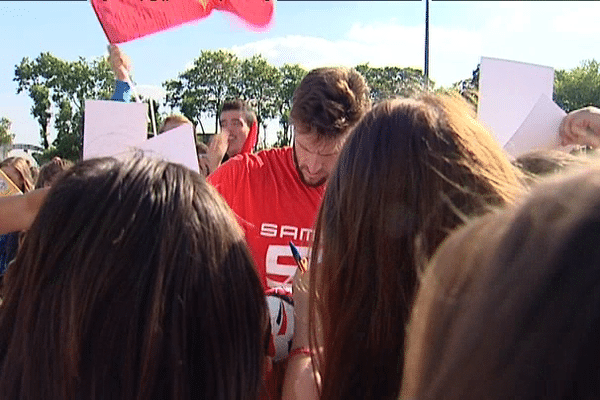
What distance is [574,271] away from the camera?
1.82 ft

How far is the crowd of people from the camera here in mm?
571

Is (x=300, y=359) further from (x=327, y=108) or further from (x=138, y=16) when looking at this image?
(x=138, y=16)

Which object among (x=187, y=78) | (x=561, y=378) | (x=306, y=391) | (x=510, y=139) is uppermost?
(x=187, y=78)

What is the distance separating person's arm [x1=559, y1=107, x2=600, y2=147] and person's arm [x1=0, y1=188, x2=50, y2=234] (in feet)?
5.81

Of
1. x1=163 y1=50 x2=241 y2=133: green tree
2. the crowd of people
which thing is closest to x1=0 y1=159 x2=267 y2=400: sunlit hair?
the crowd of people

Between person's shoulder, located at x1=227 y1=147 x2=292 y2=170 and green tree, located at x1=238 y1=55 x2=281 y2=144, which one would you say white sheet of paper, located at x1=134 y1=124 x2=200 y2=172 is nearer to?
person's shoulder, located at x1=227 y1=147 x2=292 y2=170

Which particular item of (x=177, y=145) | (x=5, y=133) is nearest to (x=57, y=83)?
(x=5, y=133)

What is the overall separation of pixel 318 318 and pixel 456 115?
0.49 meters

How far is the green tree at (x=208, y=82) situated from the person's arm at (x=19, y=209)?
4935 centimetres

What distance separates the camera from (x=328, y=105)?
→ 83.8 inches

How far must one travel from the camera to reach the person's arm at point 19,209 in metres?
1.59

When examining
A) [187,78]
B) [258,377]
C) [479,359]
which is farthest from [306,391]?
[187,78]

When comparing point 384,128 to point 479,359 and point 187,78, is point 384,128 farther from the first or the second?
point 187,78

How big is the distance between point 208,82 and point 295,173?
4994 cm
